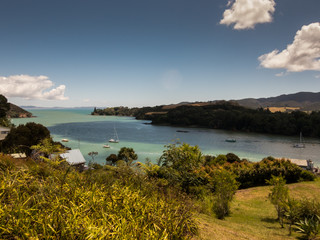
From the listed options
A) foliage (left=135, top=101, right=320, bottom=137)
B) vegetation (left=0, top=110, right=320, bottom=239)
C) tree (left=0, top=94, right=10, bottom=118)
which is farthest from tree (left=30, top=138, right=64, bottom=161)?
foliage (left=135, top=101, right=320, bottom=137)

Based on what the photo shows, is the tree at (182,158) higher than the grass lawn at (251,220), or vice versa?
the tree at (182,158)

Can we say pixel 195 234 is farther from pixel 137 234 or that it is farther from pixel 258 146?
pixel 258 146

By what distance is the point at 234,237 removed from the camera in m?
4.40

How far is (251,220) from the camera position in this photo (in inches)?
321

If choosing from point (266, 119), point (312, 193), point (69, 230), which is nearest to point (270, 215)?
point (312, 193)

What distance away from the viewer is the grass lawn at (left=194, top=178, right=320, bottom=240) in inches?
181

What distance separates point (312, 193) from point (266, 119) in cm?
7965

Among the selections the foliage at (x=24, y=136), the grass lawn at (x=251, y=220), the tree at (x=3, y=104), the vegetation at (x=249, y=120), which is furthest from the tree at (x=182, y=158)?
the vegetation at (x=249, y=120)

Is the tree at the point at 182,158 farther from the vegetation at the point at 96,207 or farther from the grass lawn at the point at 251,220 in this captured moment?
the grass lawn at the point at 251,220

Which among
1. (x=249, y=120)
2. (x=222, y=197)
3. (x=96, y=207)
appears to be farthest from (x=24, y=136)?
(x=249, y=120)

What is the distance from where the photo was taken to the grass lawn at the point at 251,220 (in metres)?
4.61

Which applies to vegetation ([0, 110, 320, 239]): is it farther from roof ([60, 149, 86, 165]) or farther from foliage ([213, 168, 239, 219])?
roof ([60, 149, 86, 165])

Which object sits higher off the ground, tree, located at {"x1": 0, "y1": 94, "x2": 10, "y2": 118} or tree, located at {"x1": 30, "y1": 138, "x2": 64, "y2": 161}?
tree, located at {"x1": 0, "y1": 94, "x2": 10, "y2": 118}

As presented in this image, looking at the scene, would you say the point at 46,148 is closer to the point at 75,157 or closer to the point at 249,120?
the point at 75,157
